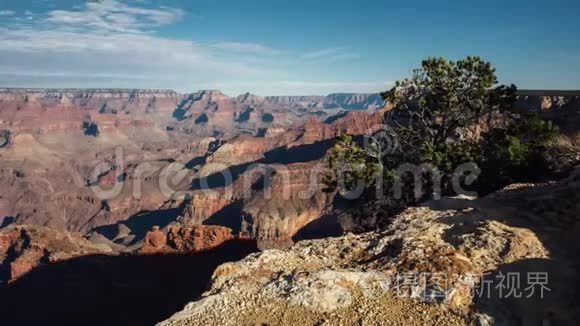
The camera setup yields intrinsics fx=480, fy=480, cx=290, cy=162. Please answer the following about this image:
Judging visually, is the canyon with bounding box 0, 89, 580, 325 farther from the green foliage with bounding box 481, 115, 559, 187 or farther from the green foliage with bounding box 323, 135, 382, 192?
the green foliage with bounding box 481, 115, 559, 187

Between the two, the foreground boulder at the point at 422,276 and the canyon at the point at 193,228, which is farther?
the canyon at the point at 193,228

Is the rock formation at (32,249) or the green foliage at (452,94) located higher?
the green foliage at (452,94)

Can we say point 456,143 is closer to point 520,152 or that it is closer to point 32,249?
point 520,152

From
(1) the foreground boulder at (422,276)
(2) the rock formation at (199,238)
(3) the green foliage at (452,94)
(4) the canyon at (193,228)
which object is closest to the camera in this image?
(1) the foreground boulder at (422,276)

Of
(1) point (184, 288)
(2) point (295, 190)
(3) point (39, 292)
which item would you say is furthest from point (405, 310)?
(2) point (295, 190)

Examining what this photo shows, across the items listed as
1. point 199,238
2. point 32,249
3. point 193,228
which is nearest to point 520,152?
point 199,238

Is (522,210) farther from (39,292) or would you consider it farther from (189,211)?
(189,211)

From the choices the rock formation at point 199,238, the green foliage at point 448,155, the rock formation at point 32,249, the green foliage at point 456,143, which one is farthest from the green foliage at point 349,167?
the rock formation at point 32,249

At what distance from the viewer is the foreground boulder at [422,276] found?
13516 mm

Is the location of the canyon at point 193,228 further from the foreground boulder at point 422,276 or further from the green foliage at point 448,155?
the green foliage at point 448,155

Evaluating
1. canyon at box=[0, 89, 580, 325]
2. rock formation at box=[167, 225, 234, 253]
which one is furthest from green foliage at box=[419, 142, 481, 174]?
rock formation at box=[167, 225, 234, 253]

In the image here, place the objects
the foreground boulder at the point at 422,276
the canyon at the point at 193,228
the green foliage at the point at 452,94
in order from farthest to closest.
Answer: the green foliage at the point at 452,94 → the canyon at the point at 193,228 → the foreground boulder at the point at 422,276

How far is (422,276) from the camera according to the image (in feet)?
48.9

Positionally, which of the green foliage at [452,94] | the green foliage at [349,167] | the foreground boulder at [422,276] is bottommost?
the foreground boulder at [422,276]
